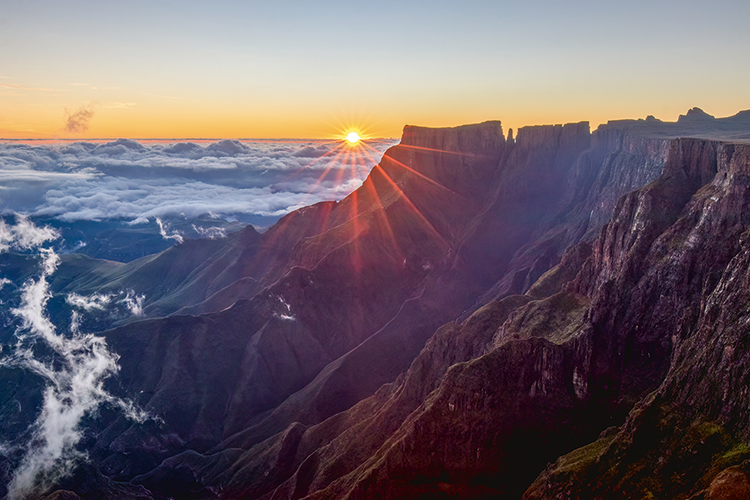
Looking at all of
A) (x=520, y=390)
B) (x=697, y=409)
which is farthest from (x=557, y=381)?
(x=697, y=409)

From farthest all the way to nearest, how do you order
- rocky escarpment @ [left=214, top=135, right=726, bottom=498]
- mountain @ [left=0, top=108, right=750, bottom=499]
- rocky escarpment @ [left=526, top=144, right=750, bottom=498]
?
rocky escarpment @ [left=214, top=135, right=726, bottom=498] < mountain @ [left=0, top=108, right=750, bottom=499] < rocky escarpment @ [left=526, top=144, right=750, bottom=498]

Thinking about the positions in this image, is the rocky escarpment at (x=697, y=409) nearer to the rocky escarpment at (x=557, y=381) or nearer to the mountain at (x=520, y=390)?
the mountain at (x=520, y=390)

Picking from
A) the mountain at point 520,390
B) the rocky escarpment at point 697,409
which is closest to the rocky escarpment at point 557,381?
the mountain at point 520,390

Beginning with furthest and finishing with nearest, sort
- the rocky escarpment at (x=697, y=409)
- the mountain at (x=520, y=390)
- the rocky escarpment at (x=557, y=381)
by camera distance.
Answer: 1. the rocky escarpment at (x=557, y=381)
2. the mountain at (x=520, y=390)
3. the rocky escarpment at (x=697, y=409)

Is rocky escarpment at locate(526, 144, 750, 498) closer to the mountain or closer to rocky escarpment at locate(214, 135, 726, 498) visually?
the mountain

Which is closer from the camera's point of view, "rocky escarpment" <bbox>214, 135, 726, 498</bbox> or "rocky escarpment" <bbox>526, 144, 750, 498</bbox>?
"rocky escarpment" <bbox>526, 144, 750, 498</bbox>

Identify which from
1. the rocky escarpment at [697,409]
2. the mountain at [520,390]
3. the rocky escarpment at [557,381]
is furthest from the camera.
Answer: the rocky escarpment at [557,381]

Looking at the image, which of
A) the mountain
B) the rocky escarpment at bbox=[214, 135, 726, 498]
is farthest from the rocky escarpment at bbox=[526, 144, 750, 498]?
the rocky escarpment at bbox=[214, 135, 726, 498]

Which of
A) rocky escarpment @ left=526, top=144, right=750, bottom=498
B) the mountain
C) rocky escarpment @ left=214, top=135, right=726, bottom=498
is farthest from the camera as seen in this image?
rocky escarpment @ left=214, top=135, right=726, bottom=498

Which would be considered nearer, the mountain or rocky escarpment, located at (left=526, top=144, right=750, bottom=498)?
rocky escarpment, located at (left=526, top=144, right=750, bottom=498)

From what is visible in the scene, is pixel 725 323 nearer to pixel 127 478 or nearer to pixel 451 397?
pixel 451 397

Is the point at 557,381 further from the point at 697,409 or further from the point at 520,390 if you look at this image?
the point at 697,409
